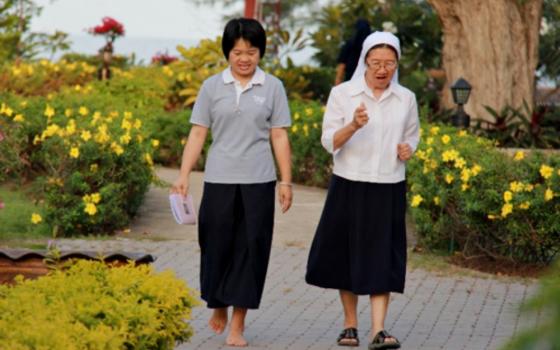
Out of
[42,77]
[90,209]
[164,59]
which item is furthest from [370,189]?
[164,59]

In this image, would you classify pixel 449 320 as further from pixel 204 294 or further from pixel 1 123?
pixel 1 123

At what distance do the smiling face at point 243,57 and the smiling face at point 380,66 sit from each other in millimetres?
564

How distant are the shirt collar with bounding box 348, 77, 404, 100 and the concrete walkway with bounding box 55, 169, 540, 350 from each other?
3.95ft

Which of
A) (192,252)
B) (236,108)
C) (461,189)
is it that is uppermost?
(236,108)

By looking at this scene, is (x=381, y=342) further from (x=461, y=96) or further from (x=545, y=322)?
(x=461, y=96)

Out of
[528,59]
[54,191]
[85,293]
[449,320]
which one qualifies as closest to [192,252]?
[54,191]

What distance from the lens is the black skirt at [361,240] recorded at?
6.98 m

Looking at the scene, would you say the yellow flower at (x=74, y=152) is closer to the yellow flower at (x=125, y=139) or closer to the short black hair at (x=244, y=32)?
the yellow flower at (x=125, y=139)

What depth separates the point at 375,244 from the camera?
702 cm

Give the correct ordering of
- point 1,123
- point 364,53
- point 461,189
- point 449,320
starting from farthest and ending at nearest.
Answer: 1. point 1,123
2. point 461,189
3. point 449,320
4. point 364,53

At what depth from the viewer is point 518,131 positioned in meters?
15.5

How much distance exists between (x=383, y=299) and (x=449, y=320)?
3.79 ft

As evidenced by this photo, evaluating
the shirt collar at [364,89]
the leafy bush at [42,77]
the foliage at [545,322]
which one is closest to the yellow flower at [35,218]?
the shirt collar at [364,89]

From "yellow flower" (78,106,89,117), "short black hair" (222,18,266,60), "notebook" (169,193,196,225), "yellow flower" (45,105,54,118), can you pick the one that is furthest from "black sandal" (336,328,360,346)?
"yellow flower" (45,105,54,118)
